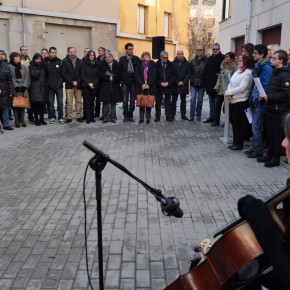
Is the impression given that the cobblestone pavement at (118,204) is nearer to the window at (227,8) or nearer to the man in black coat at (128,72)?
the man in black coat at (128,72)

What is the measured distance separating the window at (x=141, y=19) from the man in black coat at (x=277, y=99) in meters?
16.6

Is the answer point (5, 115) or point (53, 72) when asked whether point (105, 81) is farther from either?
point (5, 115)

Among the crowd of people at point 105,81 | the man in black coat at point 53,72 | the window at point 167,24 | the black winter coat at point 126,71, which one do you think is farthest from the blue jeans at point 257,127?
the window at point 167,24

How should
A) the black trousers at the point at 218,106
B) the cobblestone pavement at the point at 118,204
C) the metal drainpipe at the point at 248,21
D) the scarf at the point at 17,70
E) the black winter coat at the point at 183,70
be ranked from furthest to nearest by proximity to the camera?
the metal drainpipe at the point at 248,21 → the black winter coat at the point at 183,70 → the black trousers at the point at 218,106 → the scarf at the point at 17,70 → the cobblestone pavement at the point at 118,204

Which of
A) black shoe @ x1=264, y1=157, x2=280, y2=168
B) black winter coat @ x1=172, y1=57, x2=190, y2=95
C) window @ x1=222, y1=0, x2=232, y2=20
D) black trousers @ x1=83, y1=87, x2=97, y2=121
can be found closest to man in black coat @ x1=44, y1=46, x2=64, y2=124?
black trousers @ x1=83, y1=87, x2=97, y2=121

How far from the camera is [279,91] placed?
6.70 metres

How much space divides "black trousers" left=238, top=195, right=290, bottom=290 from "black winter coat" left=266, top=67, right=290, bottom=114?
16.6ft

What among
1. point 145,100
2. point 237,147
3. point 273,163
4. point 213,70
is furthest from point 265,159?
point 145,100

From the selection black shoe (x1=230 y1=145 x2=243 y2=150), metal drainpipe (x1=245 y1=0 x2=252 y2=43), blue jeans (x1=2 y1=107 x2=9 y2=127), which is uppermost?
metal drainpipe (x1=245 y1=0 x2=252 y2=43)

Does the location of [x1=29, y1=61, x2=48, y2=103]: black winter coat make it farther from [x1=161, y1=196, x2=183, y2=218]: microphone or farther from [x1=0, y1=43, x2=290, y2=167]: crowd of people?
[x1=161, y1=196, x2=183, y2=218]: microphone

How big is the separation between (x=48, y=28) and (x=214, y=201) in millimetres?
14903

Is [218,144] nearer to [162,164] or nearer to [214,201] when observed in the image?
[162,164]

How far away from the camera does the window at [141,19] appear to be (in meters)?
22.2

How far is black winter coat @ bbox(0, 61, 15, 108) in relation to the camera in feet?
32.9
